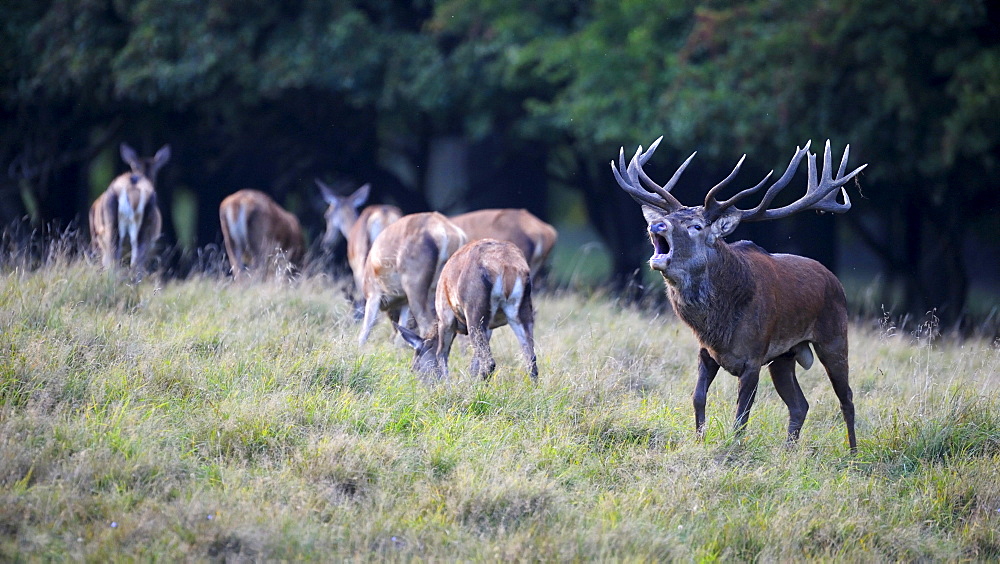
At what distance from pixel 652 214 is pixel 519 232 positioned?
17.7 feet

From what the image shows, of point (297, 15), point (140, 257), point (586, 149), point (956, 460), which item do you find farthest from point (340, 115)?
point (956, 460)

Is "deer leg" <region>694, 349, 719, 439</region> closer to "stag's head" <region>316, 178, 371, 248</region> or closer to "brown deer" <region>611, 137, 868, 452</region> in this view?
"brown deer" <region>611, 137, 868, 452</region>

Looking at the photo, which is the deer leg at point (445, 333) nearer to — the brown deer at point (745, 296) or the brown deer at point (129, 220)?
the brown deer at point (745, 296)

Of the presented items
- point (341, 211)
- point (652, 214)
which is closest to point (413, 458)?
point (652, 214)

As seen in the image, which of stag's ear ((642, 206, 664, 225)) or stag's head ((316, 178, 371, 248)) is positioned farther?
stag's head ((316, 178, 371, 248))

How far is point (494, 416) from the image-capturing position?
6.70 metres

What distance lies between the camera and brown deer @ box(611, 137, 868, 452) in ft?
22.1

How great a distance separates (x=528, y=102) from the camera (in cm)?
1603

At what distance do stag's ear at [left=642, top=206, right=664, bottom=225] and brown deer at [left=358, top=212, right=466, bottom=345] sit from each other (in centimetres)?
270

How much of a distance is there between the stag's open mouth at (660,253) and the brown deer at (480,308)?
4.45 ft

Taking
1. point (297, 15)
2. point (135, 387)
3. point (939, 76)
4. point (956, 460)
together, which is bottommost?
point (956, 460)

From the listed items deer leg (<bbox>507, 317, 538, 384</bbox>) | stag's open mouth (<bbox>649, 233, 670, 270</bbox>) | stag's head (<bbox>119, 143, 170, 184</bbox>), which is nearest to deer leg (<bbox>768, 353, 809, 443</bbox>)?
stag's open mouth (<bbox>649, 233, 670, 270</bbox>)

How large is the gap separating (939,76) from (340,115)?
1001 centimetres

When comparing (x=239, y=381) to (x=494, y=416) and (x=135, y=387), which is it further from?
(x=494, y=416)
